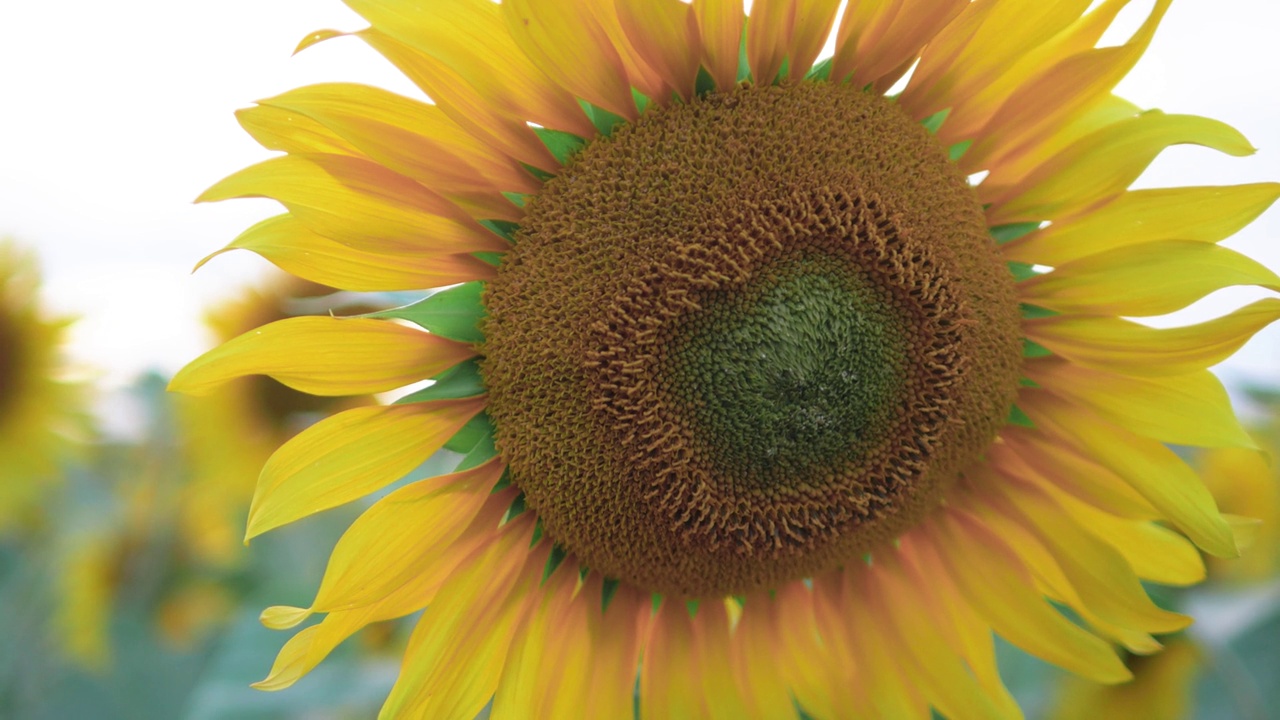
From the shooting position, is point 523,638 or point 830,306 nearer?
point 830,306

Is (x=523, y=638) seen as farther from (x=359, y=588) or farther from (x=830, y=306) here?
(x=830, y=306)

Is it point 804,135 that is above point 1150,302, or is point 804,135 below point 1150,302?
above

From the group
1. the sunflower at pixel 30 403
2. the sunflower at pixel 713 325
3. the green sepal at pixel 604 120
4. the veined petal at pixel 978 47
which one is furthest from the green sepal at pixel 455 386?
the sunflower at pixel 30 403

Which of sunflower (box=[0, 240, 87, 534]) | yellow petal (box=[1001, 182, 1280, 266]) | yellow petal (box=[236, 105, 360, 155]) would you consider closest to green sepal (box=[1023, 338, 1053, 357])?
yellow petal (box=[1001, 182, 1280, 266])

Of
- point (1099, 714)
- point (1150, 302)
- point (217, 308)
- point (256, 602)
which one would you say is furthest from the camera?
point (217, 308)

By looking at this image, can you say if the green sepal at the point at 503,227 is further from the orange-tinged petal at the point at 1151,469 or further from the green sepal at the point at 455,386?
the orange-tinged petal at the point at 1151,469

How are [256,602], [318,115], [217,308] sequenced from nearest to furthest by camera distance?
[318,115] < [256,602] < [217,308]

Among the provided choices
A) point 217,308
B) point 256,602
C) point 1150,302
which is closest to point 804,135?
point 1150,302

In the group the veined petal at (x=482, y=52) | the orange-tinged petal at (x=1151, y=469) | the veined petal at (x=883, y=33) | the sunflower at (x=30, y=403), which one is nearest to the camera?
the veined petal at (x=482, y=52)
